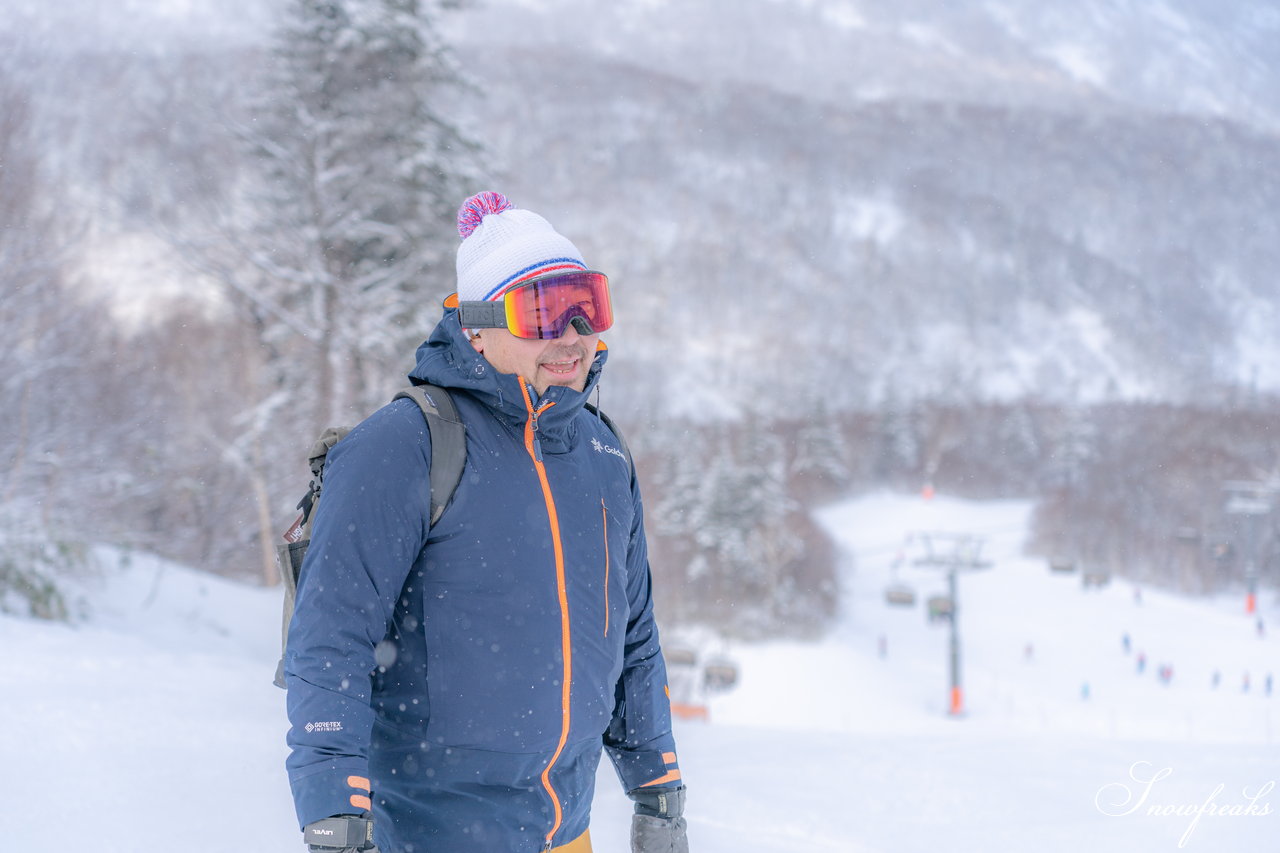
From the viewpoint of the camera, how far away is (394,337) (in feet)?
42.6

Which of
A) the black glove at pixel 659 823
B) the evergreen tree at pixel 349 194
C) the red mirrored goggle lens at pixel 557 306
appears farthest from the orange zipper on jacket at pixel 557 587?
the evergreen tree at pixel 349 194

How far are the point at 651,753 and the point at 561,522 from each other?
661 millimetres

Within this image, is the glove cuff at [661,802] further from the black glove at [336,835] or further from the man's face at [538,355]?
the man's face at [538,355]

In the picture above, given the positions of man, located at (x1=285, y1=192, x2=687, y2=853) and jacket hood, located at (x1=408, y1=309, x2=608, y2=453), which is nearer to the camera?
man, located at (x1=285, y1=192, x2=687, y2=853)

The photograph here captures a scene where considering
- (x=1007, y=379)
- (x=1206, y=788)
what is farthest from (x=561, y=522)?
(x=1007, y=379)

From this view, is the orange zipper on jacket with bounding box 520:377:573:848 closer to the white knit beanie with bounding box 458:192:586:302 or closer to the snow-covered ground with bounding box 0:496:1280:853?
the white knit beanie with bounding box 458:192:586:302

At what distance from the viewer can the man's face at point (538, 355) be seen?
1.67m

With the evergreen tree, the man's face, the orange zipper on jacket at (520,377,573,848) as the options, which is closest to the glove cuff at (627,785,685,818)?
the orange zipper on jacket at (520,377,573,848)

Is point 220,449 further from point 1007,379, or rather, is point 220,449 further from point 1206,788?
point 1007,379

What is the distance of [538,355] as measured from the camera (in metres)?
1.67

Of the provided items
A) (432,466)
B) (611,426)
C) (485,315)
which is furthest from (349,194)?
(432,466)

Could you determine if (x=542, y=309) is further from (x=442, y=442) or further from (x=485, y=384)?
(x=442, y=442)

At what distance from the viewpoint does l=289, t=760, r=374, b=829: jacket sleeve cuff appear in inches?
52.2

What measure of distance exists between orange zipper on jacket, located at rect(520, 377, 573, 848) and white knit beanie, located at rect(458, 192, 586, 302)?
0.23 m
